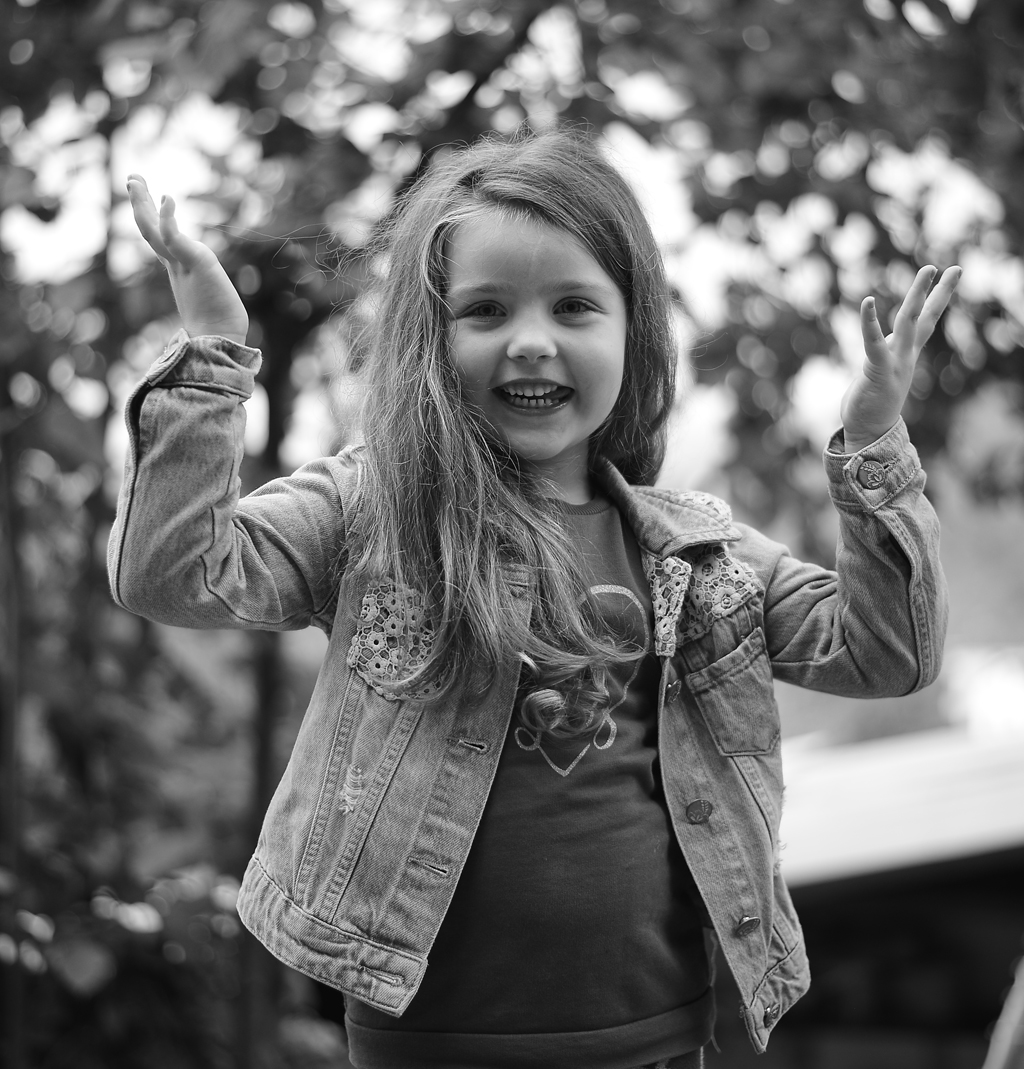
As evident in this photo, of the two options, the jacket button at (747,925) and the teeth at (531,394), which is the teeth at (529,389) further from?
the jacket button at (747,925)

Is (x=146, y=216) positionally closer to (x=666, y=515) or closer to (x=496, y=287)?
(x=496, y=287)

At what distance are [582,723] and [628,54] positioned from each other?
1.28 m

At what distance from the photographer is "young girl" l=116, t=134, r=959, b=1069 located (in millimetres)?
1184

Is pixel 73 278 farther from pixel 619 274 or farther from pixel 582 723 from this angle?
pixel 582 723

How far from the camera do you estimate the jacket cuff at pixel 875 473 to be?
3.92ft

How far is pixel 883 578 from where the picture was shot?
121cm

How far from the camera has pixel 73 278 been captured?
2.12 m

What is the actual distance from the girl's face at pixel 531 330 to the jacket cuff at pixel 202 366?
24 centimetres

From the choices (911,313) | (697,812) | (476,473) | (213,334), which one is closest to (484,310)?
(476,473)

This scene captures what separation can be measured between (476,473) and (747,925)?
51cm

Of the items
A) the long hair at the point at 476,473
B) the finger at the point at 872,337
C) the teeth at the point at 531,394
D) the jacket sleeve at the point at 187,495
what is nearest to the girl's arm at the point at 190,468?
the jacket sleeve at the point at 187,495

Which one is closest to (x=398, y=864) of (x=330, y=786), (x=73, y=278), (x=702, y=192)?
(x=330, y=786)

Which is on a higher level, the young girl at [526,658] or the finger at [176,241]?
the finger at [176,241]

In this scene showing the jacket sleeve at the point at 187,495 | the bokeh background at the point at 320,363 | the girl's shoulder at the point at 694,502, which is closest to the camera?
the jacket sleeve at the point at 187,495
